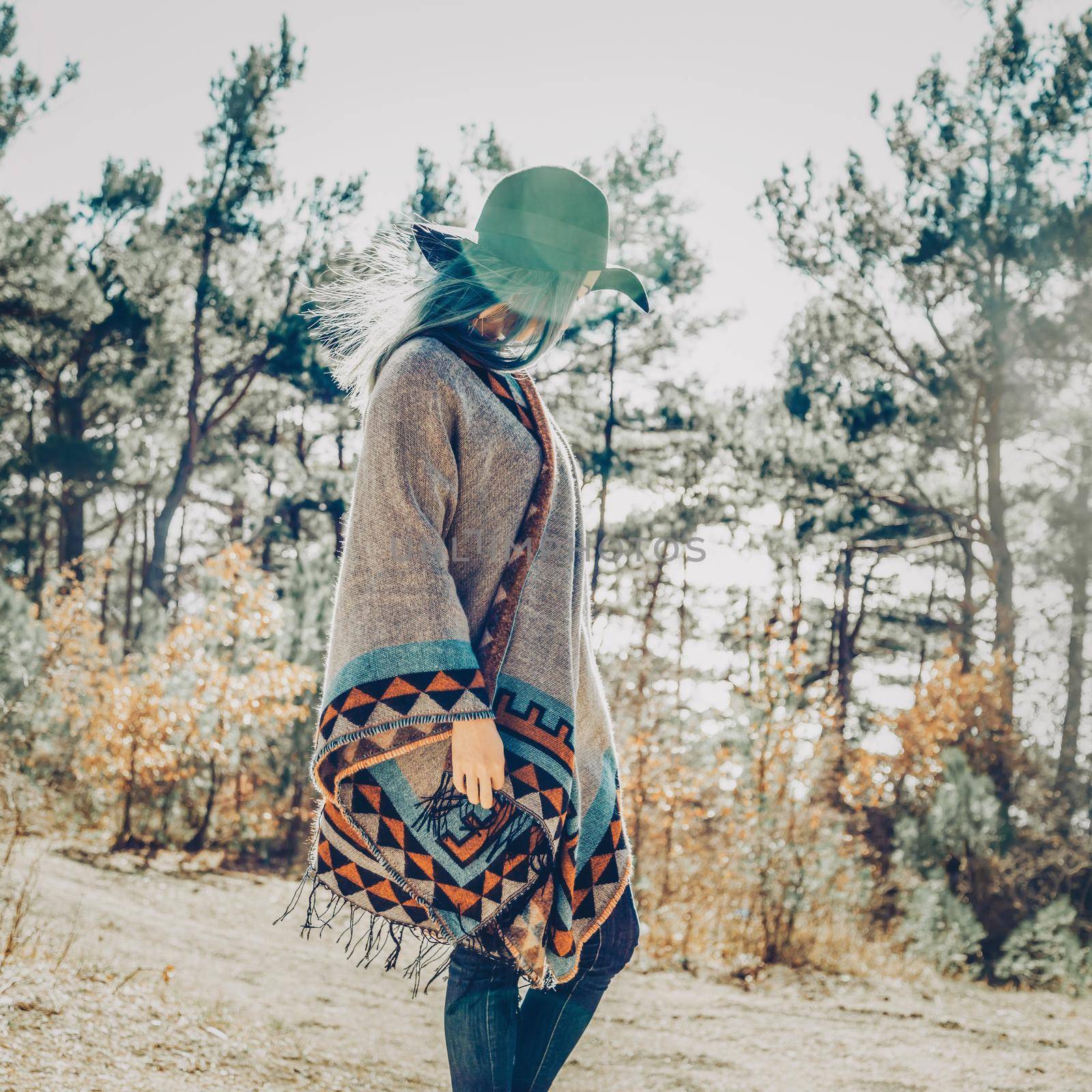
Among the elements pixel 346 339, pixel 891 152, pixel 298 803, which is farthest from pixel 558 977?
pixel 891 152

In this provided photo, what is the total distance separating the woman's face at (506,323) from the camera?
1753 millimetres

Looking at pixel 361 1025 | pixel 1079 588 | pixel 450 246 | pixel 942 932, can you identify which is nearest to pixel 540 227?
pixel 450 246

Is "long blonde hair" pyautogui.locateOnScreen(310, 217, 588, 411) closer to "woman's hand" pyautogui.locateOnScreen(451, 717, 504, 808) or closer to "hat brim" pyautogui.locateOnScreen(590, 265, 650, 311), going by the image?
"hat brim" pyautogui.locateOnScreen(590, 265, 650, 311)

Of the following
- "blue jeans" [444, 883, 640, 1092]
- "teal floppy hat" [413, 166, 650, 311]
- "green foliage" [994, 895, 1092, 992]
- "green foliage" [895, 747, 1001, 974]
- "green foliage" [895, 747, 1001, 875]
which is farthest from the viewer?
"green foliage" [895, 747, 1001, 875]

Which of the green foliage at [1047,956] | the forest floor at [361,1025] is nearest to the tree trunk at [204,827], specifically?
the forest floor at [361,1025]

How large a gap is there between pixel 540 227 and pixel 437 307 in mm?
222

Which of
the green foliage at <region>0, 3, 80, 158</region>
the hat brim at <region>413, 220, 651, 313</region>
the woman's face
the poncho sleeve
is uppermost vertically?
the green foliage at <region>0, 3, 80, 158</region>

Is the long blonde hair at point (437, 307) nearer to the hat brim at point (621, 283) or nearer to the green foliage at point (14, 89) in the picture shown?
the hat brim at point (621, 283)

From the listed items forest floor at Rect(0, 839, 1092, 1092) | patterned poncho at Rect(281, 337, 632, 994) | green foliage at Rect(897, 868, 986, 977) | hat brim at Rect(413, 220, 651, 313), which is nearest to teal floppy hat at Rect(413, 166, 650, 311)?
hat brim at Rect(413, 220, 651, 313)

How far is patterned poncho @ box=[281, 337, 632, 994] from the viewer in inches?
58.2

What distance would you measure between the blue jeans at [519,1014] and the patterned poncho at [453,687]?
59 mm

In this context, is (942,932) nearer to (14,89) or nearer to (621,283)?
(621,283)

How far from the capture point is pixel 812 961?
18.7ft

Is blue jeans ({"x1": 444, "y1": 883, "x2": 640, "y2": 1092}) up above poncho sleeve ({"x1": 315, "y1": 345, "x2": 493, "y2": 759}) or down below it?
below
